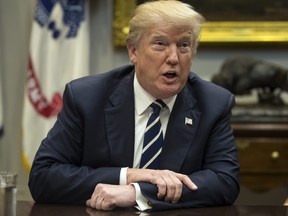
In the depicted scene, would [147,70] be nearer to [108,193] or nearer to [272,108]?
[108,193]

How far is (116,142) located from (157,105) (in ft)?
Answer: 0.70

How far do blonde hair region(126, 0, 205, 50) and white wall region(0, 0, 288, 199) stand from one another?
2478 millimetres

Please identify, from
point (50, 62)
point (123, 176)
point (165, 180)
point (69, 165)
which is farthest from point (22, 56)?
point (165, 180)

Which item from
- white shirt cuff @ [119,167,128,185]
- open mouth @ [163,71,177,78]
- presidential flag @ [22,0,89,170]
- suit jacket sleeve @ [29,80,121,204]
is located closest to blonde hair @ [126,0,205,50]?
open mouth @ [163,71,177,78]

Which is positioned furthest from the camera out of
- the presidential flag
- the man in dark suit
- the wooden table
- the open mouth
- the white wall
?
the white wall

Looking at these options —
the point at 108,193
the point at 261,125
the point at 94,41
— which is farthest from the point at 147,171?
the point at 94,41

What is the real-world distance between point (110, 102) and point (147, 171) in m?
0.37

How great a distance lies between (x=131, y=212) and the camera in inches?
83.6

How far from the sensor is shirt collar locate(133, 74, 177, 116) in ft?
8.29

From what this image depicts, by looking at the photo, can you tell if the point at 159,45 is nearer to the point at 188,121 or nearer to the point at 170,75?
the point at 170,75

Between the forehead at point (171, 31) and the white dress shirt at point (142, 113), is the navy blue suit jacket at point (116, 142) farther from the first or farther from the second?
the forehead at point (171, 31)

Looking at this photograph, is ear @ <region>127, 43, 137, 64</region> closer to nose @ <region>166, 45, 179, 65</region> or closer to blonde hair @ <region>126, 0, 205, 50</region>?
blonde hair @ <region>126, 0, 205, 50</region>

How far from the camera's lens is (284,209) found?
2197 mm

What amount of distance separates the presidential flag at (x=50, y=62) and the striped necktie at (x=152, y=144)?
2.22m
